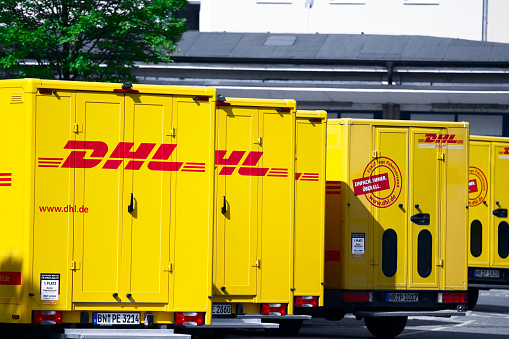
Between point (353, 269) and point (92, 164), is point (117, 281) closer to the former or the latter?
point (92, 164)

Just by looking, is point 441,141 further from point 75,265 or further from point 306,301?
point 75,265

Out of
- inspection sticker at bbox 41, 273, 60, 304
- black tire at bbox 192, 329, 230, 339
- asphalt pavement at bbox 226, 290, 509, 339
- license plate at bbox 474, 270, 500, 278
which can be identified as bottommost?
asphalt pavement at bbox 226, 290, 509, 339

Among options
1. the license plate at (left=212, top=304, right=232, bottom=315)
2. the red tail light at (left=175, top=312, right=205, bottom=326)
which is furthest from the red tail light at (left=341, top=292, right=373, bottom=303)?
the red tail light at (left=175, top=312, right=205, bottom=326)

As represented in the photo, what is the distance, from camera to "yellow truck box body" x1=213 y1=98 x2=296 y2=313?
44.1 feet

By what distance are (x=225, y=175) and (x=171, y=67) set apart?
2137 centimetres

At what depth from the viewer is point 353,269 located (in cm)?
1571

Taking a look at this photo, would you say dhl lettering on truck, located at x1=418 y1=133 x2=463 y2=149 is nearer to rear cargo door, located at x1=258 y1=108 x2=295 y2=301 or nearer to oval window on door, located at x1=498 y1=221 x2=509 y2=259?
rear cargo door, located at x1=258 y1=108 x2=295 y2=301

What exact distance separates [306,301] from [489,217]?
25.6 ft

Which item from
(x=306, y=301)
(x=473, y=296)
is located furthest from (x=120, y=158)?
(x=473, y=296)

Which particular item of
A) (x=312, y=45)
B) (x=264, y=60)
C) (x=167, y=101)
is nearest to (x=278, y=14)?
(x=312, y=45)

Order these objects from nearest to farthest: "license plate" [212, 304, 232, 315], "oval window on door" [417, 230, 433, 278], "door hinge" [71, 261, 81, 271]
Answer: "door hinge" [71, 261, 81, 271]
"license plate" [212, 304, 232, 315]
"oval window on door" [417, 230, 433, 278]

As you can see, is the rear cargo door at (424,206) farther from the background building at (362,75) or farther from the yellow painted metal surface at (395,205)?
the background building at (362,75)

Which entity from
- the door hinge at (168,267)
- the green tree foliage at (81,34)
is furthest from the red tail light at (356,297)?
the green tree foliage at (81,34)

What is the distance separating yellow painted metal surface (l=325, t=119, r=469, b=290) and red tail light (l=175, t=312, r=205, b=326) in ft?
Answer: 14.3
